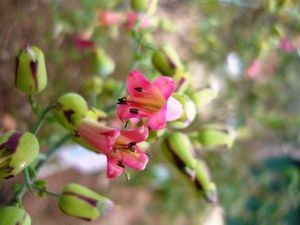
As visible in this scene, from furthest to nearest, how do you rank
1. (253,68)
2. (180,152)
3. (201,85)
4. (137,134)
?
1. (201,85)
2. (253,68)
3. (180,152)
4. (137,134)

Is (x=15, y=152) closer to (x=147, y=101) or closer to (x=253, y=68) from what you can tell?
(x=147, y=101)

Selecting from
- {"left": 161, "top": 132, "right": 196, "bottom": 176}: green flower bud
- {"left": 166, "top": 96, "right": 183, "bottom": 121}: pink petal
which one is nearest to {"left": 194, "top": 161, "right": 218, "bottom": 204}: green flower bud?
{"left": 161, "top": 132, "right": 196, "bottom": 176}: green flower bud

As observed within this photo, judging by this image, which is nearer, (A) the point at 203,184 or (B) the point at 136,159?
(B) the point at 136,159

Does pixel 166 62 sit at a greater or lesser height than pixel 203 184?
greater

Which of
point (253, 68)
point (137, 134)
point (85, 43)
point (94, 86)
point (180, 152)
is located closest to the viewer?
point (137, 134)

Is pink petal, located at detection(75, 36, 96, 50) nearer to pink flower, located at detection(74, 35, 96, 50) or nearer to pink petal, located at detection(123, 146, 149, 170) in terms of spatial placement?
pink flower, located at detection(74, 35, 96, 50)

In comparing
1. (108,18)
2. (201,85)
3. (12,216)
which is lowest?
(201,85)

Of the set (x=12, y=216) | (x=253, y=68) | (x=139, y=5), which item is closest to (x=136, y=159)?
(x=12, y=216)

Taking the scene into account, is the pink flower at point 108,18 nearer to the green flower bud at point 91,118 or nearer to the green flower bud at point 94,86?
the green flower bud at point 94,86

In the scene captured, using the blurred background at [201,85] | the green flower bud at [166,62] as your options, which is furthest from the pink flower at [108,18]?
the green flower bud at [166,62]
